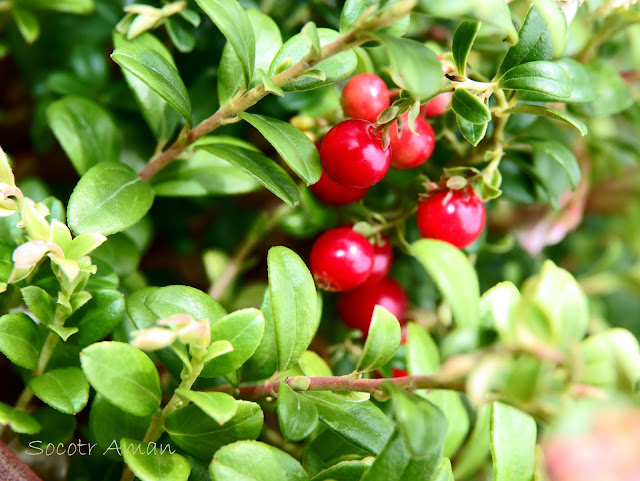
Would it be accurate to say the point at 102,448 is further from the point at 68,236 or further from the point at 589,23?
the point at 589,23

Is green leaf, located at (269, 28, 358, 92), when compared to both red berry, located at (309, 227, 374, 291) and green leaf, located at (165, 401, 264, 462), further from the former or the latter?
green leaf, located at (165, 401, 264, 462)

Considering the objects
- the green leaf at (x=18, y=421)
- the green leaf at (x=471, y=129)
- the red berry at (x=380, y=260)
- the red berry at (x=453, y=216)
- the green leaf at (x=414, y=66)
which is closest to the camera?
the green leaf at (x=414, y=66)

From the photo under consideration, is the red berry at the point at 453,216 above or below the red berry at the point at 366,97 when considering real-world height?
below

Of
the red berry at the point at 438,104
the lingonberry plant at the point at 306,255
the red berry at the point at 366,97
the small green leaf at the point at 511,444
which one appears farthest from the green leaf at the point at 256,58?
the small green leaf at the point at 511,444

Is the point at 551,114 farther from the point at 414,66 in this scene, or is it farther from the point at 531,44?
the point at 414,66

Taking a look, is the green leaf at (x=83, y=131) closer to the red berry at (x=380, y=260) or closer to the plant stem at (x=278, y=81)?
the plant stem at (x=278, y=81)

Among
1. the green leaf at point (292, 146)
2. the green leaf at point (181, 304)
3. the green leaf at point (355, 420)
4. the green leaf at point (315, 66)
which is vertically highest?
the green leaf at point (315, 66)

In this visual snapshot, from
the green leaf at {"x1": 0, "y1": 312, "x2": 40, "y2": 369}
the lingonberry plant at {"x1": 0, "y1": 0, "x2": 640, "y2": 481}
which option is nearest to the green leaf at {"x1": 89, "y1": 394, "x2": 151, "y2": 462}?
the lingonberry plant at {"x1": 0, "y1": 0, "x2": 640, "y2": 481}
